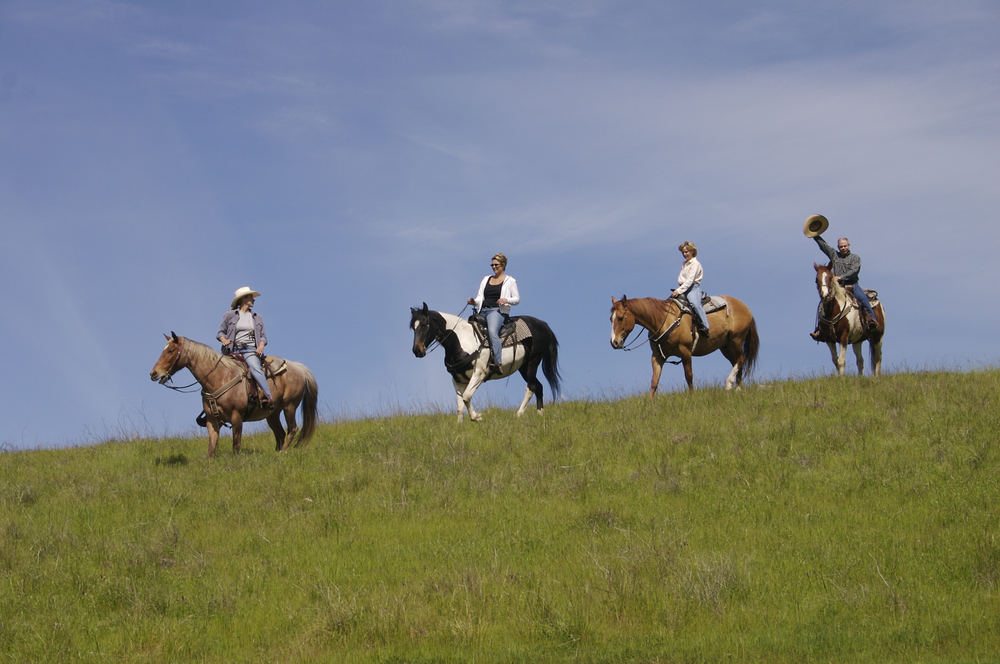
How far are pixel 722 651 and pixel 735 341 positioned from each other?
12.8 meters

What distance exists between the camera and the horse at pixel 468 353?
16.4m

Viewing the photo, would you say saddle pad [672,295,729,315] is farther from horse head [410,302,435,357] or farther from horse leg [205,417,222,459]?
horse leg [205,417,222,459]

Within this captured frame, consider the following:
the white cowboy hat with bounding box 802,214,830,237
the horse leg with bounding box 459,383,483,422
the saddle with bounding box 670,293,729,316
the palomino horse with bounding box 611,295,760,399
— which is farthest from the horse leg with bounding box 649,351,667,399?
the white cowboy hat with bounding box 802,214,830,237

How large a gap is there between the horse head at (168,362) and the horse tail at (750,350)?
11325mm

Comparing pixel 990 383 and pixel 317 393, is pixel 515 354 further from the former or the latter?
pixel 990 383

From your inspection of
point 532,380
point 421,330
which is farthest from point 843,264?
point 421,330

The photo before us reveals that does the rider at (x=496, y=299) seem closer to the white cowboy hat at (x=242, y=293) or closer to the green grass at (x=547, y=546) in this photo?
the green grass at (x=547, y=546)

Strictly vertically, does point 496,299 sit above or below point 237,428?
above

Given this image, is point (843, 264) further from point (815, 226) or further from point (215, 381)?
point (215, 381)

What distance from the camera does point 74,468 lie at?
50.8 feet

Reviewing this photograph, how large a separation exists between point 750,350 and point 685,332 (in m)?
2.29

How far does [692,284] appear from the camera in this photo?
18.0 m

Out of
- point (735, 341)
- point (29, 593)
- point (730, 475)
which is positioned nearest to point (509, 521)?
point (730, 475)

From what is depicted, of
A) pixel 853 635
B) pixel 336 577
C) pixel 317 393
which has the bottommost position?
pixel 853 635
